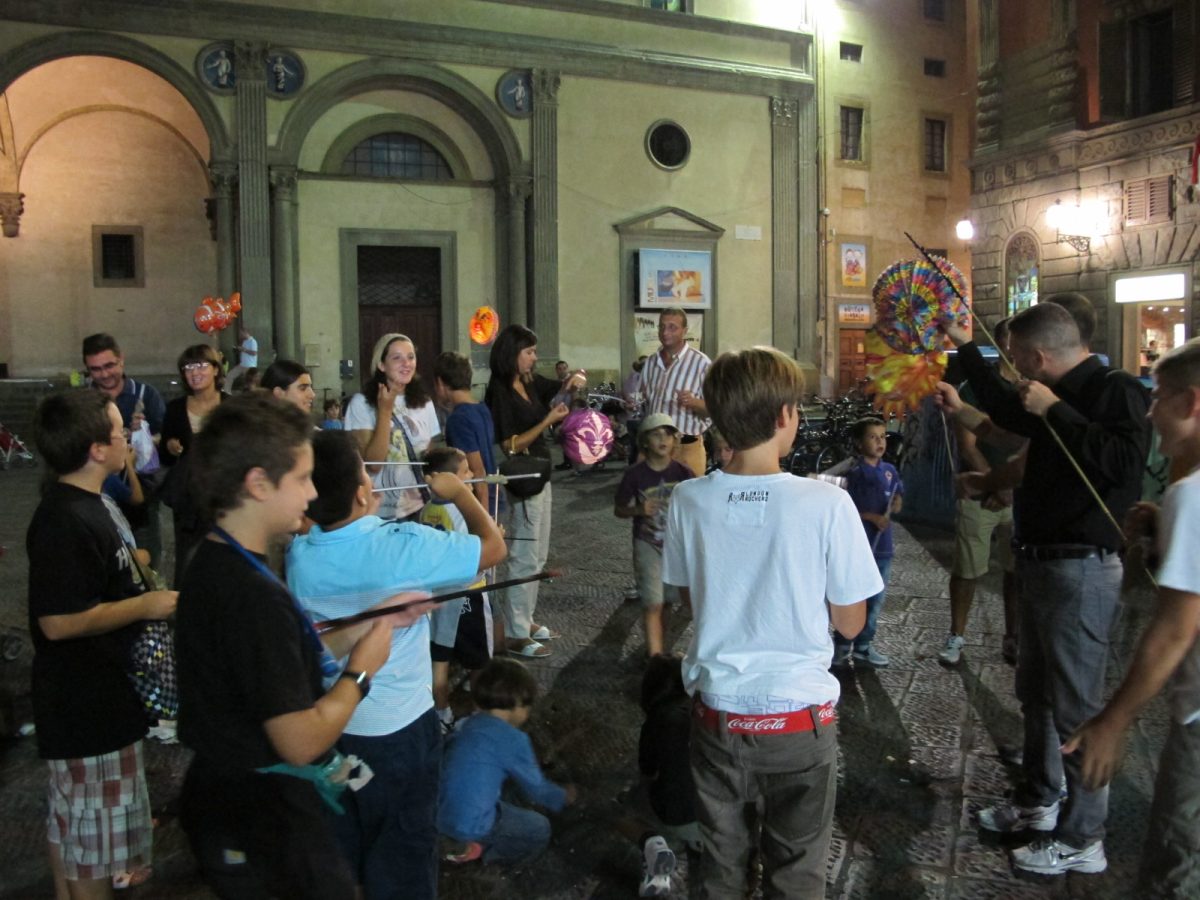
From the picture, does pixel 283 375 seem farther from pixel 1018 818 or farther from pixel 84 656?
pixel 1018 818

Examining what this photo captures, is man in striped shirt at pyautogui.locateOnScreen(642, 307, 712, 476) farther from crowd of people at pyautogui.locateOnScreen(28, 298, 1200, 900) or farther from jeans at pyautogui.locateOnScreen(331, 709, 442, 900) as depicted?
jeans at pyautogui.locateOnScreen(331, 709, 442, 900)

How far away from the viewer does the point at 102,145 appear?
21.2 meters

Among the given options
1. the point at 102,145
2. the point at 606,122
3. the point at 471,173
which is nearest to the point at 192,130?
the point at 102,145

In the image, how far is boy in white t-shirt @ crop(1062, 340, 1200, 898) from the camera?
2088mm

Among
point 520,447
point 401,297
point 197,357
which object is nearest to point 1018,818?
point 520,447

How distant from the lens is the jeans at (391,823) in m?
2.24

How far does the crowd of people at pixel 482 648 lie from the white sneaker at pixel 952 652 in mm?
1510

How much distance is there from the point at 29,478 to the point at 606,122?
13068 mm

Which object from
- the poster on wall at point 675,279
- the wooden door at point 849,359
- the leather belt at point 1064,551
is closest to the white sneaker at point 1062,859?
the leather belt at point 1064,551

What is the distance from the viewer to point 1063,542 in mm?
3076

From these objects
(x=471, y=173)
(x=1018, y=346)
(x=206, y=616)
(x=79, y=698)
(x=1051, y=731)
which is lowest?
(x=1051, y=731)

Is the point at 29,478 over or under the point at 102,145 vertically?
under

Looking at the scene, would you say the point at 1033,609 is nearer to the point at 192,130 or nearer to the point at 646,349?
the point at 646,349

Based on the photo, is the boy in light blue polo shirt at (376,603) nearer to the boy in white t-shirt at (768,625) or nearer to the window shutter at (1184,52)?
the boy in white t-shirt at (768,625)
